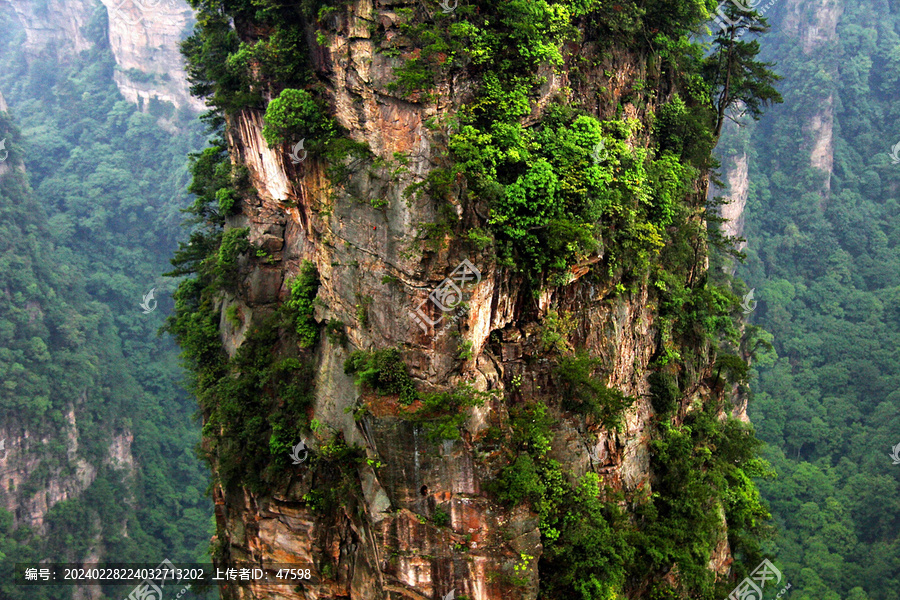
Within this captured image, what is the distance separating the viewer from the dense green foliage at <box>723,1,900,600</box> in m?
32.5

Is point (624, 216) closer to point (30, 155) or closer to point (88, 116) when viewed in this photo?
→ point (30, 155)

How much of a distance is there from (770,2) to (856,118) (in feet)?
36.5

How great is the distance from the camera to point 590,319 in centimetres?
1332

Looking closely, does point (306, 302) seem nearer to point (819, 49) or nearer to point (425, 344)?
point (425, 344)

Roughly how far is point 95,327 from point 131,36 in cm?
2942

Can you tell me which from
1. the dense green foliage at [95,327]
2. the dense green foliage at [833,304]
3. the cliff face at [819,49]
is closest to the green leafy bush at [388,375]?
the dense green foliage at [95,327]

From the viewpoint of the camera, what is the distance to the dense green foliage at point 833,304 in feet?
107

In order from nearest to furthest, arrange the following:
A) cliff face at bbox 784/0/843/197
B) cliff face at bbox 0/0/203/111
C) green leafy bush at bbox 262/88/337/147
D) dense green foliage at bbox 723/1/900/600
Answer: green leafy bush at bbox 262/88/337/147, dense green foliage at bbox 723/1/900/600, cliff face at bbox 784/0/843/197, cliff face at bbox 0/0/203/111

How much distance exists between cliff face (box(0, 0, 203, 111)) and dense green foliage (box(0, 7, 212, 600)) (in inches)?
66.2

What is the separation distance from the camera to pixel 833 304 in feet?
147
